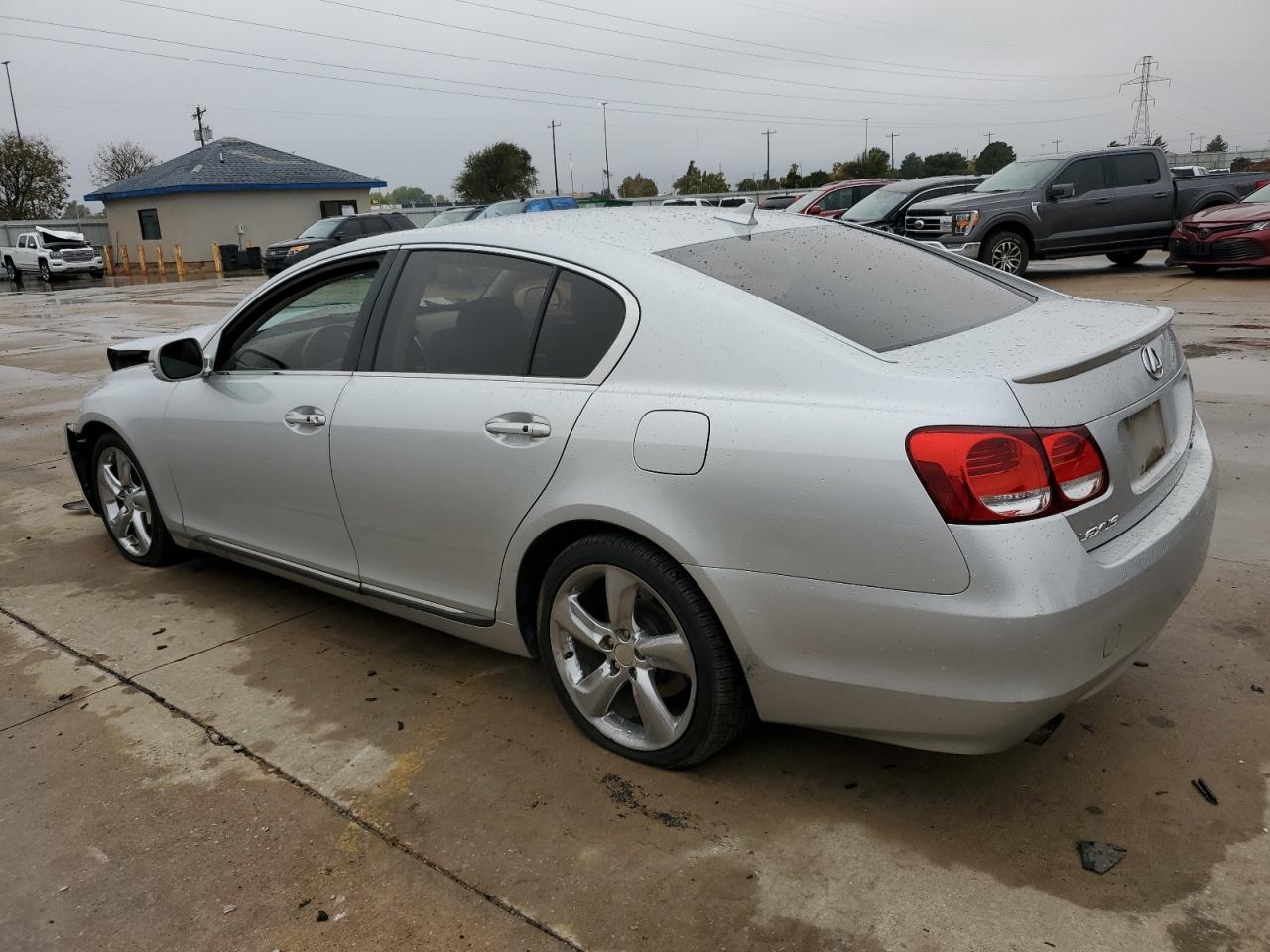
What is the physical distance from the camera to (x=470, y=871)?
258cm

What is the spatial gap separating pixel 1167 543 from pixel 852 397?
898 mm

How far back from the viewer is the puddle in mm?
7246

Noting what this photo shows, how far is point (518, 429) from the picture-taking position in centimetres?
299

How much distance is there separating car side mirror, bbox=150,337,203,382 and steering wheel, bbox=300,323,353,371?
553mm

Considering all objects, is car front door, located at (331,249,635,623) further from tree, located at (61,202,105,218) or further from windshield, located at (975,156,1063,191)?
tree, located at (61,202,105,218)

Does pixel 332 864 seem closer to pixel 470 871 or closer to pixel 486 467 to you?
pixel 470 871

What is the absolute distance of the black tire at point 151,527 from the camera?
466 cm

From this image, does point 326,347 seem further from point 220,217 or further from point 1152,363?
point 220,217

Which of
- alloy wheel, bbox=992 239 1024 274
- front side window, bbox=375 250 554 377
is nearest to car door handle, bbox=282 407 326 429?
front side window, bbox=375 250 554 377

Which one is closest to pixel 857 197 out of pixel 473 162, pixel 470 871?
pixel 470 871

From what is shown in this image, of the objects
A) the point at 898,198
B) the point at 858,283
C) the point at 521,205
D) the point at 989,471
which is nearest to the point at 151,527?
the point at 858,283

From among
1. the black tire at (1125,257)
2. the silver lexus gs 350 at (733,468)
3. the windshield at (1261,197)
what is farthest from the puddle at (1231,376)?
the black tire at (1125,257)

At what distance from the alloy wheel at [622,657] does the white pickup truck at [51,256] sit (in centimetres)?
3982

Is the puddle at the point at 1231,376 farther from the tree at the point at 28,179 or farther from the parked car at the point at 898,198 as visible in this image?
the tree at the point at 28,179
